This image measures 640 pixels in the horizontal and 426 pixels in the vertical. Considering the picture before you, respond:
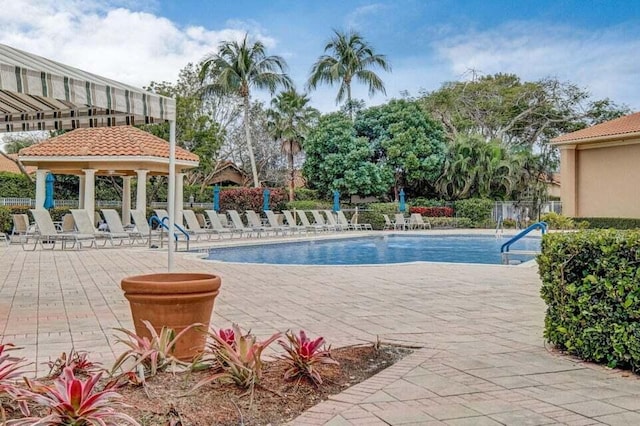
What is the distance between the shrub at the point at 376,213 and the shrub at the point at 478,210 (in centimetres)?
396

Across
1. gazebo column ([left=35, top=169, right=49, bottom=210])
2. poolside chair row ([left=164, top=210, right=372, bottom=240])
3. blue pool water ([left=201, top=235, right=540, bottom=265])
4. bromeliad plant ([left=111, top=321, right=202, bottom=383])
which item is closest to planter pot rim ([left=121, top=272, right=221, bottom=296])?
bromeliad plant ([left=111, top=321, right=202, bottom=383])

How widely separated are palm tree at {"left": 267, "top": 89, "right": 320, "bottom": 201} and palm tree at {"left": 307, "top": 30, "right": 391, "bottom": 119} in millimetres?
1855

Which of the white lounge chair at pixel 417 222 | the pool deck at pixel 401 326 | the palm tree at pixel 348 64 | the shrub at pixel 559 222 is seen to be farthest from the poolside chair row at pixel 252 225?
the palm tree at pixel 348 64

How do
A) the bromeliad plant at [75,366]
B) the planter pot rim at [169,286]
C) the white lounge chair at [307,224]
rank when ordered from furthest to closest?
the white lounge chair at [307,224]
the planter pot rim at [169,286]
the bromeliad plant at [75,366]

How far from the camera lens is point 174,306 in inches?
168

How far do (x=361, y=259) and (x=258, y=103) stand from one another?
2494 cm

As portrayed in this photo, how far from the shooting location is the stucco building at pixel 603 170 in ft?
80.2

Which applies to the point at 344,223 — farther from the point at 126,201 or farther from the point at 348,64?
the point at 348,64

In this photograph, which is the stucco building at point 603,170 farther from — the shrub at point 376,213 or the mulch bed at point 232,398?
the mulch bed at point 232,398

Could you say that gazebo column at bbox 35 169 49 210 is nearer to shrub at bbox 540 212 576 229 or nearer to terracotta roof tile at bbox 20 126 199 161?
terracotta roof tile at bbox 20 126 199 161

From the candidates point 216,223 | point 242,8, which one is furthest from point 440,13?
point 216,223

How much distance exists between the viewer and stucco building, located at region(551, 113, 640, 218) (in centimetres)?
2444

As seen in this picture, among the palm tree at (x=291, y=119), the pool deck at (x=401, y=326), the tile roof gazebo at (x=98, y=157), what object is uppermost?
the palm tree at (x=291, y=119)

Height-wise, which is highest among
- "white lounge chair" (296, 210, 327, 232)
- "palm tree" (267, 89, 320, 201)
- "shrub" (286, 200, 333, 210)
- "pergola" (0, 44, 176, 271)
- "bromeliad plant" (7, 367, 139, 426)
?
"palm tree" (267, 89, 320, 201)
